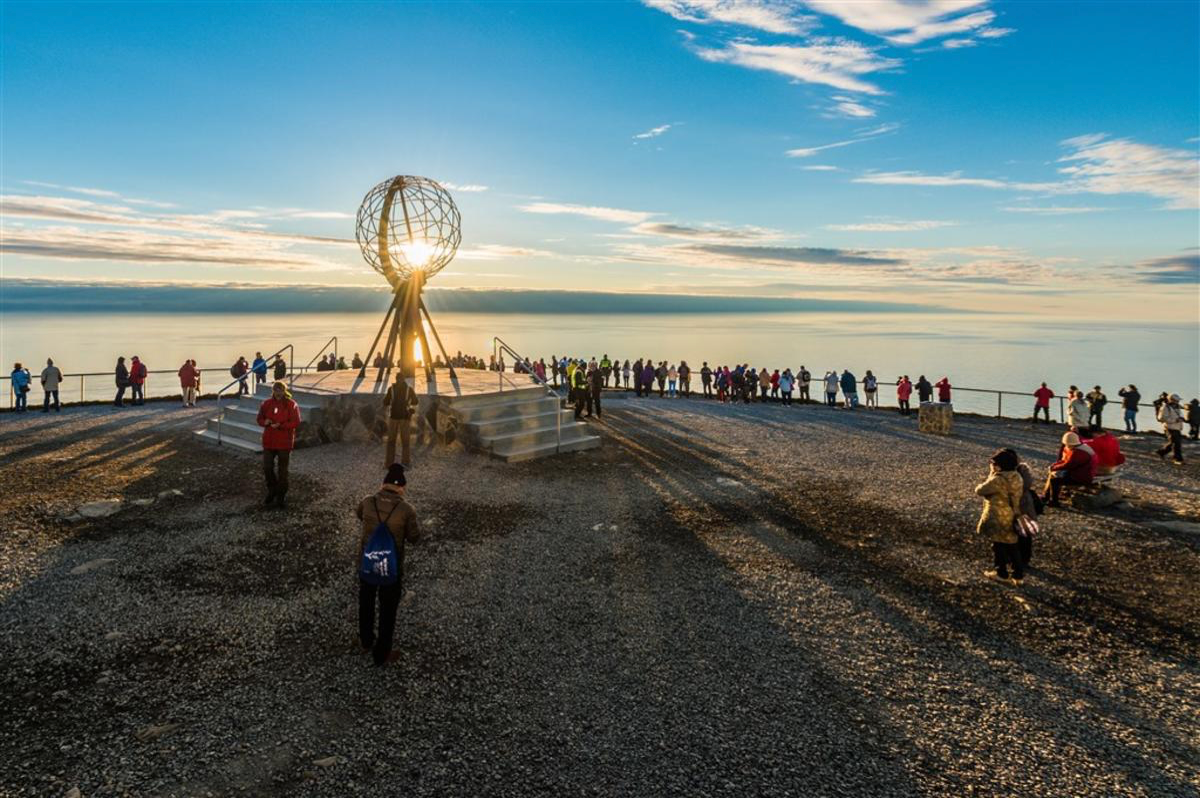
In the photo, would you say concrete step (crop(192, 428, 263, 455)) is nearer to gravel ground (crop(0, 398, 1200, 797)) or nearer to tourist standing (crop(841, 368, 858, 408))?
gravel ground (crop(0, 398, 1200, 797))

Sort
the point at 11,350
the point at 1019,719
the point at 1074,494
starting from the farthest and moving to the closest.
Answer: the point at 11,350, the point at 1074,494, the point at 1019,719

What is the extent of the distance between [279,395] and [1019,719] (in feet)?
33.3

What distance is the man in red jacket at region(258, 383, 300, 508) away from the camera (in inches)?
413

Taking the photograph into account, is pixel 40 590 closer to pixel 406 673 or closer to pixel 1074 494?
pixel 406 673

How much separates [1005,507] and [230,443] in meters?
15.4

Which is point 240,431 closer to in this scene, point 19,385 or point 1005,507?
point 19,385

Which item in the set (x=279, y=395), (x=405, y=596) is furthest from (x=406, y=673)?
(x=279, y=395)

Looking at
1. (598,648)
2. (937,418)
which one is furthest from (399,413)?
(937,418)

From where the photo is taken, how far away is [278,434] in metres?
10.5

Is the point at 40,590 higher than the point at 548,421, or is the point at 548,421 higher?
the point at 548,421

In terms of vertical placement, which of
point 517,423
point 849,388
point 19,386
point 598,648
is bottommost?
point 598,648

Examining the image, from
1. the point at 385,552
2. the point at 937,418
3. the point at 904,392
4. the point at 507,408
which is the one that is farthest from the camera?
the point at 904,392

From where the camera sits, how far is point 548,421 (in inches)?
650

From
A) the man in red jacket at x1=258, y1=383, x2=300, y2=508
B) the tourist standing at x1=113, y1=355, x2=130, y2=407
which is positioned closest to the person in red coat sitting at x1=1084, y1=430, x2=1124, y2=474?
the man in red jacket at x1=258, y1=383, x2=300, y2=508
